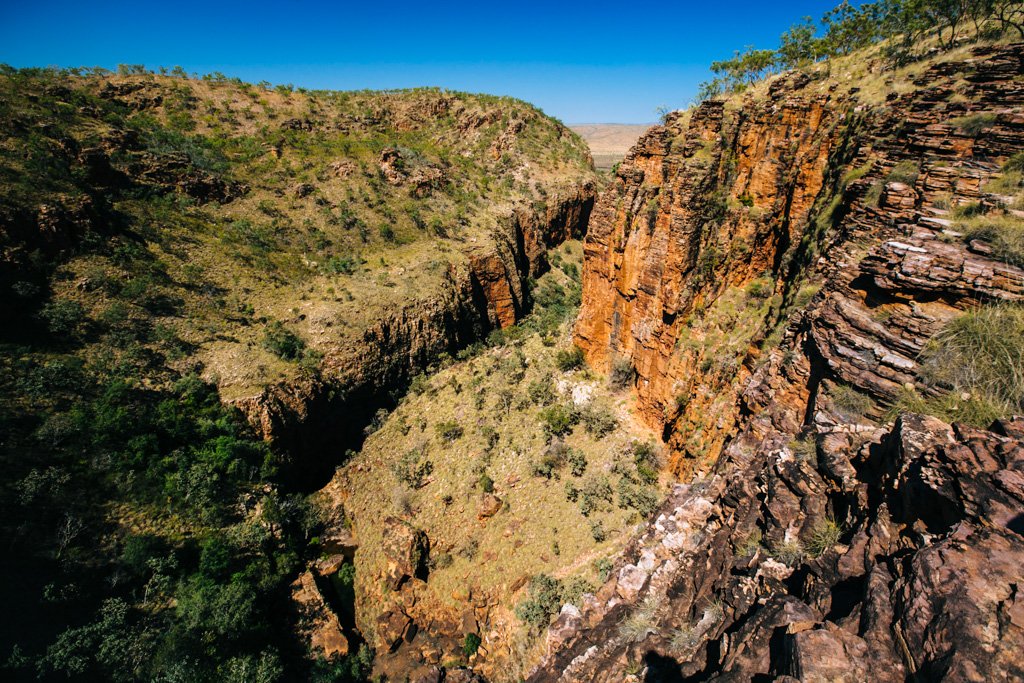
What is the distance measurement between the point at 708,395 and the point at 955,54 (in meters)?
14.8

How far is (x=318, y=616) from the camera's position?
1955 cm

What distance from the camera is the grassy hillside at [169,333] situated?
1644 cm

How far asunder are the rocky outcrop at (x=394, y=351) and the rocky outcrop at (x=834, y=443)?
65.4 ft

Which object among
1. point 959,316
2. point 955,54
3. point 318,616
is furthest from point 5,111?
point 955,54

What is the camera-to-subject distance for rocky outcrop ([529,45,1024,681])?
473 cm

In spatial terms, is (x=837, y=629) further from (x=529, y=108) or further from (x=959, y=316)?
(x=529, y=108)

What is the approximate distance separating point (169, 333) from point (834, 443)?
3240 cm

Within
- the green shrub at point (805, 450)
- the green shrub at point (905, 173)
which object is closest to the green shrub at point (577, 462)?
the green shrub at point (805, 450)

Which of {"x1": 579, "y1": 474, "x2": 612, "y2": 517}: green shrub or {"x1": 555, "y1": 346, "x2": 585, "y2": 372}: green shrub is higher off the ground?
{"x1": 555, "y1": 346, "x2": 585, "y2": 372}: green shrub

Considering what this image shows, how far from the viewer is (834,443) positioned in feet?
26.1

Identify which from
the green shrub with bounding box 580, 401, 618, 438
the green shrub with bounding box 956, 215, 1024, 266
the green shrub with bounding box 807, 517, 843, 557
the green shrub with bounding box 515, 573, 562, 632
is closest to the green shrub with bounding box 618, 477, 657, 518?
the green shrub with bounding box 580, 401, 618, 438

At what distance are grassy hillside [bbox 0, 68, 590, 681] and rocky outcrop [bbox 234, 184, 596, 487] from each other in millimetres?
1167

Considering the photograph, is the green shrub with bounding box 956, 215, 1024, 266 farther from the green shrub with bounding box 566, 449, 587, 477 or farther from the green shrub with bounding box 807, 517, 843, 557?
the green shrub with bounding box 566, 449, 587, 477

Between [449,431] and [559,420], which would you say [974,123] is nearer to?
[559,420]
